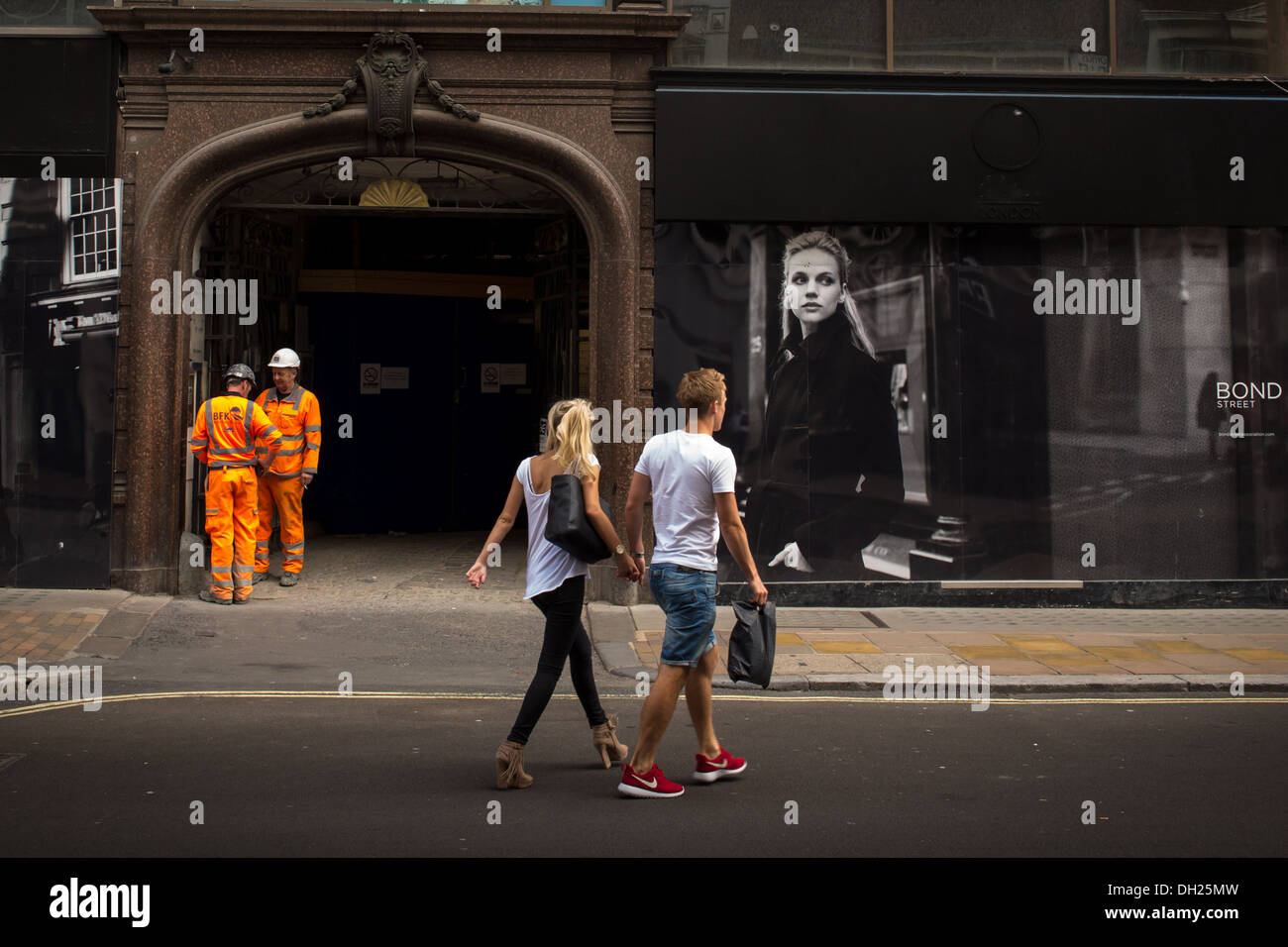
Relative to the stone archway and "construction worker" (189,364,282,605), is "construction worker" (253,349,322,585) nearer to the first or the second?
"construction worker" (189,364,282,605)

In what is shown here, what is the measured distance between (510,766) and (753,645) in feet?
4.03

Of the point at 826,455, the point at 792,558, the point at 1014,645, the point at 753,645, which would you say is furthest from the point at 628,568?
the point at 826,455

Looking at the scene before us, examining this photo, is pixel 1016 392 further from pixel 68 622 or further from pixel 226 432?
pixel 68 622

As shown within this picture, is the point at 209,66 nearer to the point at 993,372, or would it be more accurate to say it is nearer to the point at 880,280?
the point at 880,280

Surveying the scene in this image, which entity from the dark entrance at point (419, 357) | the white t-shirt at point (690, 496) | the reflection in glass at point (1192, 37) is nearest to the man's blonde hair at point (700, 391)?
the white t-shirt at point (690, 496)

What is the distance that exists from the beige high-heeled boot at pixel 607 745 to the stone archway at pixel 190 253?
17.3 feet

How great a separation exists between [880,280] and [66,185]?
7.42 m

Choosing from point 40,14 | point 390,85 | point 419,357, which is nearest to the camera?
point 390,85

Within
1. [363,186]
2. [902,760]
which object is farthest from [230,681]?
[363,186]

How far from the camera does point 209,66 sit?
11258 millimetres

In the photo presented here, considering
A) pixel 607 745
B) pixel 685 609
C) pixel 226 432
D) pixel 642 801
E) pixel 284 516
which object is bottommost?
pixel 642 801

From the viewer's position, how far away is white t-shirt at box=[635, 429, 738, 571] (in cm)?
564

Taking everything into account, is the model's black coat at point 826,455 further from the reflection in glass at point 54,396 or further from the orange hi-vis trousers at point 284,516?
the reflection in glass at point 54,396

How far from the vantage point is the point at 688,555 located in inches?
223
